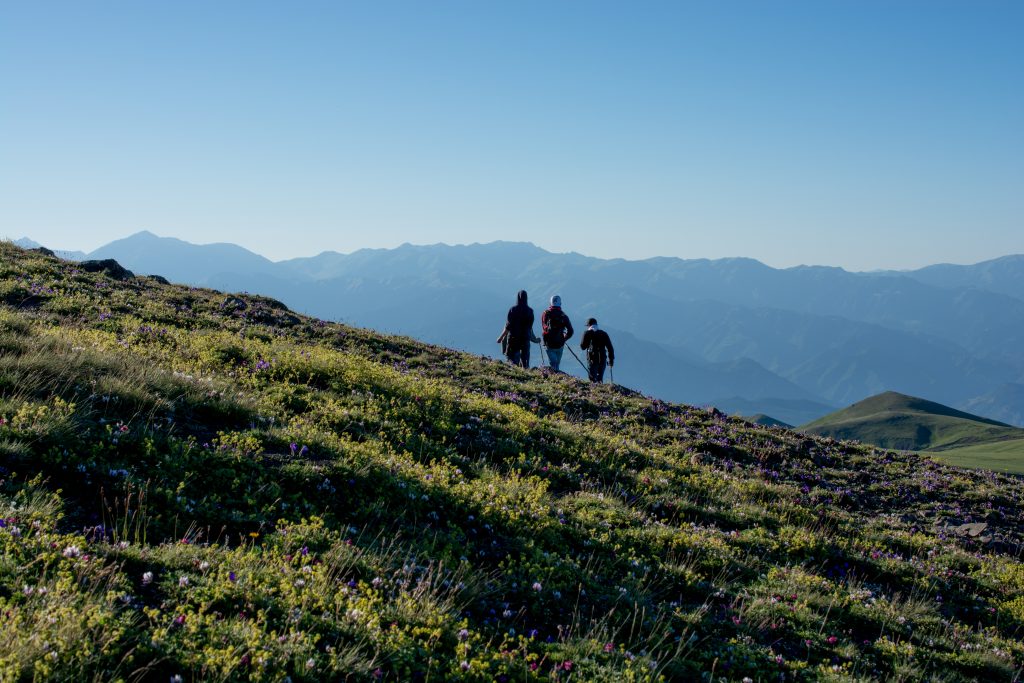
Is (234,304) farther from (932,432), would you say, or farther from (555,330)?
(932,432)

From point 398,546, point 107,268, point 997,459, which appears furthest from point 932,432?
point 398,546

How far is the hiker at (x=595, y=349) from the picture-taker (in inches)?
1022

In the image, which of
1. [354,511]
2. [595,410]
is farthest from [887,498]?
[354,511]

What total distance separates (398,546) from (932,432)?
86.9 meters

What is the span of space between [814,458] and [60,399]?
61.2 feet

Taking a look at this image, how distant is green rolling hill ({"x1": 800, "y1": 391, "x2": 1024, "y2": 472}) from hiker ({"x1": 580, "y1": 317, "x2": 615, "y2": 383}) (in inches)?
778

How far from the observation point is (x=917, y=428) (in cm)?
8056

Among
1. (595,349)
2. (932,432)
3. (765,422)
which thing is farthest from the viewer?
(932,432)

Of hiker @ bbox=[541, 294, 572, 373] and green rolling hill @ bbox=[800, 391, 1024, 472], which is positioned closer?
hiker @ bbox=[541, 294, 572, 373]

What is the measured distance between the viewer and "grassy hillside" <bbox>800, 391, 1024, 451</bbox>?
6119 centimetres

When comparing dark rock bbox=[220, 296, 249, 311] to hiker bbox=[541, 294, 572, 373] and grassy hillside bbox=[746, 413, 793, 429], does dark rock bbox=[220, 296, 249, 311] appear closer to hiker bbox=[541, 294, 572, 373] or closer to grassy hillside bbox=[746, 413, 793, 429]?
hiker bbox=[541, 294, 572, 373]

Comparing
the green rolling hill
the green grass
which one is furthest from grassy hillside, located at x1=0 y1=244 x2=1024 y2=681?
the green rolling hill

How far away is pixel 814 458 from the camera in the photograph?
19.0 metres

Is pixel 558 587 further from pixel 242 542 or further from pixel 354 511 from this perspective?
pixel 242 542
